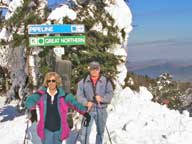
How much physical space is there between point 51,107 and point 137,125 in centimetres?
508

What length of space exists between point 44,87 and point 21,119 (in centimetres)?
915

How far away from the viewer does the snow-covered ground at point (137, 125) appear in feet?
35.9

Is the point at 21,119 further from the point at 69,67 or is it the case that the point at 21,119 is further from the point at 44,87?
the point at 44,87

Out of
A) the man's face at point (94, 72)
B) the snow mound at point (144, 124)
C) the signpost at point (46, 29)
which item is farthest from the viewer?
the signpost at point (46, 29)

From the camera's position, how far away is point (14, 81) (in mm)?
18359

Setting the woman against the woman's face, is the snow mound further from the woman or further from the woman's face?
the woman's face

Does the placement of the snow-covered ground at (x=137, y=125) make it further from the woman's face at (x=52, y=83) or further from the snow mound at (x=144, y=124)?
the woman's face at (x=52, y=83)

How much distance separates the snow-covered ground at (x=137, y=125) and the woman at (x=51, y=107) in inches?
141

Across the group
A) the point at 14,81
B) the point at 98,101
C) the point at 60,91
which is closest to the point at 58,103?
the point at 60,91

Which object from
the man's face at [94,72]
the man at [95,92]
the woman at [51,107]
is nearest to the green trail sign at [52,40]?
the man at [95,92]

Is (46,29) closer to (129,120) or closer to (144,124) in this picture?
(129,120)

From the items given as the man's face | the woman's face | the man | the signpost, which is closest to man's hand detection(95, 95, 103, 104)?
the man

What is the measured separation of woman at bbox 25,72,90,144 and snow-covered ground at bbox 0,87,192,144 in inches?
141

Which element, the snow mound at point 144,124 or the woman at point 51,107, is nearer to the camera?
the woman at point 51,107
